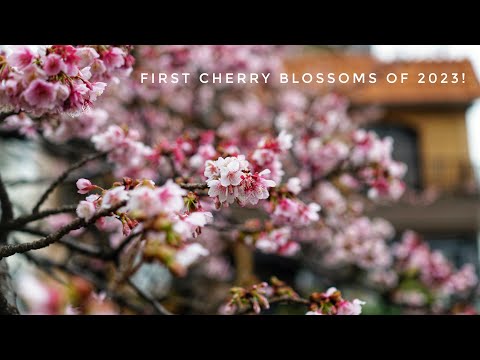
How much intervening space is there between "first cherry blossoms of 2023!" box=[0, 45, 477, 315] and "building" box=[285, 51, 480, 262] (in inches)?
135

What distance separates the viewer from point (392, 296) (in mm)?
4578

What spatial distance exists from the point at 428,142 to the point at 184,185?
31.5 feet

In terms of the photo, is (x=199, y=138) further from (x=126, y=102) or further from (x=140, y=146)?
(x=126, y=102)

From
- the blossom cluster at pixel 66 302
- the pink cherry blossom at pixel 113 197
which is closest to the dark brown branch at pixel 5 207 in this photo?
the blossom cluster at pixel 66 302

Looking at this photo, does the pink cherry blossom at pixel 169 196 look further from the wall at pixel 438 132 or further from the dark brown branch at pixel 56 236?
the wall at pixel 438 132

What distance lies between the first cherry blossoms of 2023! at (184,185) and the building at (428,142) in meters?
3.43

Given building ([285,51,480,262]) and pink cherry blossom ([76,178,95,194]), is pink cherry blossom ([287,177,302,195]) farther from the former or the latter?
building ([285,51,480,262])

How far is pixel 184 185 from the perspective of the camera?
5.00 ft

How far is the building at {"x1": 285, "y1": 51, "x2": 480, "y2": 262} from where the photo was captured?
940 centimetres

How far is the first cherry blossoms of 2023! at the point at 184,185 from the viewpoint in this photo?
1339mm

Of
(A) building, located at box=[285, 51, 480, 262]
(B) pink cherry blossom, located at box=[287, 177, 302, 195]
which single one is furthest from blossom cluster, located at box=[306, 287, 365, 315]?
(A) building, located at box=[285, 51, 480, 262]

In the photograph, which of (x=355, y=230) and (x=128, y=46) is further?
(x=355, y=230)
